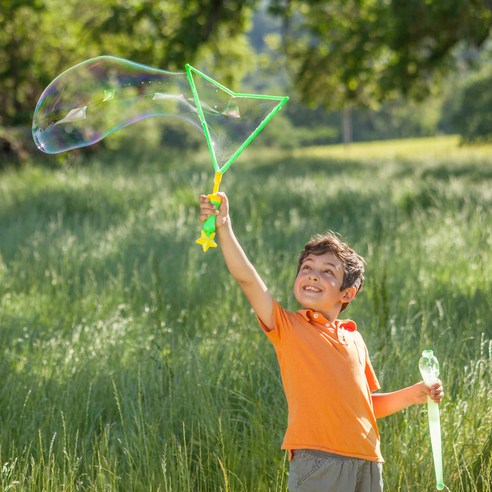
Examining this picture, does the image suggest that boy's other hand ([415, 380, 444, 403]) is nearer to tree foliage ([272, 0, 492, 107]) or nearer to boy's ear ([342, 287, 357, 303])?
boy's ear ([342, 287, 357, 303])

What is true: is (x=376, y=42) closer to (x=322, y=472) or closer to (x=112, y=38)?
(x=112, y=38)

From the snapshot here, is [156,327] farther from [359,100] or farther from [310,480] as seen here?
[359,100]

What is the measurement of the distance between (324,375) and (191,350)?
5.63 feet

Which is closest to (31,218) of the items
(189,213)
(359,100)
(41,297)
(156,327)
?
(189,213)

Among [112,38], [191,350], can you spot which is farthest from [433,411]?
[112,38]

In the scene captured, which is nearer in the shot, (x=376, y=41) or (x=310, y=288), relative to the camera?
(x=310, y=288)

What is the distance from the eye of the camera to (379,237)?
753 centimetres

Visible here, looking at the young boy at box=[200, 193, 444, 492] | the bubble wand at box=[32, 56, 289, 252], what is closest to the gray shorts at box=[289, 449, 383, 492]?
the young boy at box=[200, 193, 444, 492]

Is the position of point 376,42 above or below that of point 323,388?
above

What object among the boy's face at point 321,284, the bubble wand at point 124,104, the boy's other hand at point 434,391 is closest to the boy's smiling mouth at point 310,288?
the boy's face at point 321,284

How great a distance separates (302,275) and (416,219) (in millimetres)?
5676

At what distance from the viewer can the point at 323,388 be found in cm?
237

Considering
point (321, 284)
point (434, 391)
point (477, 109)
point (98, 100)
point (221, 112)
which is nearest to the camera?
point (434, 391)

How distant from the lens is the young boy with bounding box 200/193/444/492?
2326 millimetres
